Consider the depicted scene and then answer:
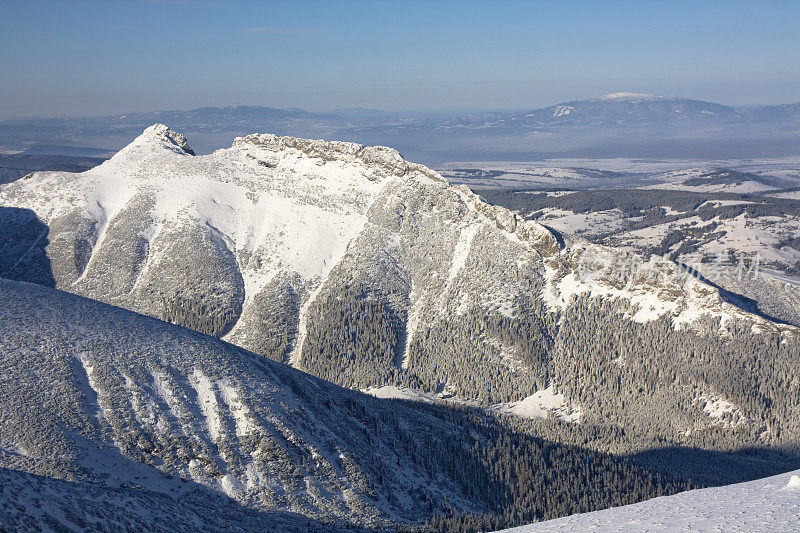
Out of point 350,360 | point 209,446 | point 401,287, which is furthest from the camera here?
point 401,287

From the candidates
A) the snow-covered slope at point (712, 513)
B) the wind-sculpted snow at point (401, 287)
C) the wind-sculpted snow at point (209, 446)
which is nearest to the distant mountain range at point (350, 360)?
the wind-sculpted snow at point (209, 446)

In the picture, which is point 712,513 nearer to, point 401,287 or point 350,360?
point 350,360

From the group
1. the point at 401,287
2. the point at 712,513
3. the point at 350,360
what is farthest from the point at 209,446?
the point at 401,287

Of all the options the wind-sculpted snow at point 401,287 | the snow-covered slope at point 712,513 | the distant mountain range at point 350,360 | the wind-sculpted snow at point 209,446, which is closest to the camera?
the snow-covered slope at point 712,513

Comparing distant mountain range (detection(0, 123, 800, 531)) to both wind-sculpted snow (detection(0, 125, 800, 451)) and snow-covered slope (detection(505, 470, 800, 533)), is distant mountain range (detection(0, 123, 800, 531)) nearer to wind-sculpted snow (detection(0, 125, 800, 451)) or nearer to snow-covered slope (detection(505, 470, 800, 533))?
wind-sculpted snow (detection(0, 125, 800, 451))

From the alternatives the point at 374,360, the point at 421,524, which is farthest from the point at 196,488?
the point at 374,360

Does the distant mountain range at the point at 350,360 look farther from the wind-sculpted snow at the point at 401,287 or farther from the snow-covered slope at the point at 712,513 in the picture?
the snow-covered slope at the point at 712,513

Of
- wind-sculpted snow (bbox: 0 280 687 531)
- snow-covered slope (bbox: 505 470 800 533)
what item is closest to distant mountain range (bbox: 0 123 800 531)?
wind-sculpted snow (bbox: 0 280 687 531)

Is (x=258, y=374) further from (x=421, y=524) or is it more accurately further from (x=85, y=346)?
(x=421, y=524)
